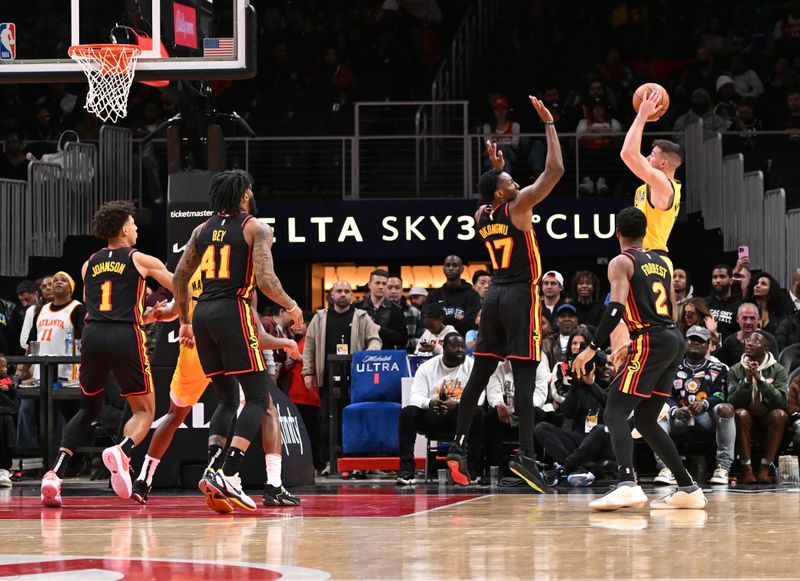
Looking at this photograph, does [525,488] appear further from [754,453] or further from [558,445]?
[754,453]

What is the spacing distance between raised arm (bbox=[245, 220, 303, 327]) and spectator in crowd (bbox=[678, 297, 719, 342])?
18.3ft

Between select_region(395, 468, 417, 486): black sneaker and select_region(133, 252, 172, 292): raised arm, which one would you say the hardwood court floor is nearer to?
select_region(133, 252, 172, 292): raised arm

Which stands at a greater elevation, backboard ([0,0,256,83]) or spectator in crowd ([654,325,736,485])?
backboard ([0,0,256,83])

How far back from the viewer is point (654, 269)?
28.8 feet

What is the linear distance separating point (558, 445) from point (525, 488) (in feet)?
3.12

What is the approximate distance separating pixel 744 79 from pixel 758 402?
915cm

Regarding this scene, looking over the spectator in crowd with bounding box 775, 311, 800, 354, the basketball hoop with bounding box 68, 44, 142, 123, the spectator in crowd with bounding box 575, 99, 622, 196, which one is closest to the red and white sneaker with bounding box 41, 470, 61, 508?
the basketball hoop with bounding box 68, 44, 142, 123

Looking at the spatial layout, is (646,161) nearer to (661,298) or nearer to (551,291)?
(661,298)

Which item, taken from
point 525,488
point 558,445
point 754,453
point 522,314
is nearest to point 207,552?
point 522,314

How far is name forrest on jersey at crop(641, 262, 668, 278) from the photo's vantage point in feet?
28.7

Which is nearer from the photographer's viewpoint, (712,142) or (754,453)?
(754,453)

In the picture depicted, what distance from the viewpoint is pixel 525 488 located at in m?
11.3

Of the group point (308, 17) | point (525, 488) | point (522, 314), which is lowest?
point (525, 488)

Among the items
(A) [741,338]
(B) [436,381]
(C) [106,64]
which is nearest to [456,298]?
(B) [436,381]
